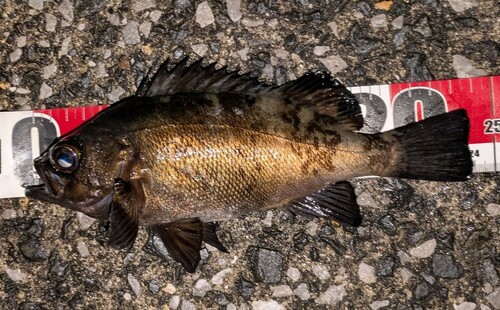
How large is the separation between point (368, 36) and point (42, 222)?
222cm

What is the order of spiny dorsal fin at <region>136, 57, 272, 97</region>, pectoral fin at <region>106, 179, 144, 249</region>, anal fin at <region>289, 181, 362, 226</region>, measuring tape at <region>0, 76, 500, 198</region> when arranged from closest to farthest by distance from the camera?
pectoral fin at <region>106, 179, 144, 249</region> → spiny dorsal fin at <region>136, 57, 272, 97</region> → anal fin at <region>289, 181, 362, 226</region> → measuring tape at <region>0, 76, 500, 198</region>

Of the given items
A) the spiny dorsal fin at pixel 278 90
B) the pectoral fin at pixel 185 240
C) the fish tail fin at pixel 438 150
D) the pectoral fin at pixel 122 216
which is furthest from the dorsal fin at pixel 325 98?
the pectoral fin at pixel 122 216

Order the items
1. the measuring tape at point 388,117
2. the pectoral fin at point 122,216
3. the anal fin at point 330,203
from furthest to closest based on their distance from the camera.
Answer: the measuring tape at point 388,117, the anal fin at point 330,203, the pectoral fin at point 122,216

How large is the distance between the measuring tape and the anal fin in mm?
425

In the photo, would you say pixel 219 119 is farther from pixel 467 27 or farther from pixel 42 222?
pixel 467 27

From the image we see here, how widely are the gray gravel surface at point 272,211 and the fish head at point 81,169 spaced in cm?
52

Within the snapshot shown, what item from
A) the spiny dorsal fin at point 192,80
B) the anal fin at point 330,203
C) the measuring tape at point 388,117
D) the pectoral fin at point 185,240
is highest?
the spiny dorsal fin at point 192,80

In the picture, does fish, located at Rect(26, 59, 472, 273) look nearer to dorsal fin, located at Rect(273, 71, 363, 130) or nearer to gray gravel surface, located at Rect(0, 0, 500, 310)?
dorsal fin, located at Rect(273, 71, 363, 130)

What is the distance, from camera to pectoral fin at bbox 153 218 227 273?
2.94m

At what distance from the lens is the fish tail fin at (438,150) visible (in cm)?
291

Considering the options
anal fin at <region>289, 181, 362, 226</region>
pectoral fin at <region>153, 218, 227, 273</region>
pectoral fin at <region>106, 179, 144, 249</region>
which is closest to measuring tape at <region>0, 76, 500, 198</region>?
anal fin at <region>289, 181, 362, 226</region>

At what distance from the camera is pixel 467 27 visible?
324 cm

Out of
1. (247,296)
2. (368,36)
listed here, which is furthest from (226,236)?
(368,36)

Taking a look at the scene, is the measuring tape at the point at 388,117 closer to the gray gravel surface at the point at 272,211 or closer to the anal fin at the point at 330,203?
the gray gravel surface at the point at 272,211
